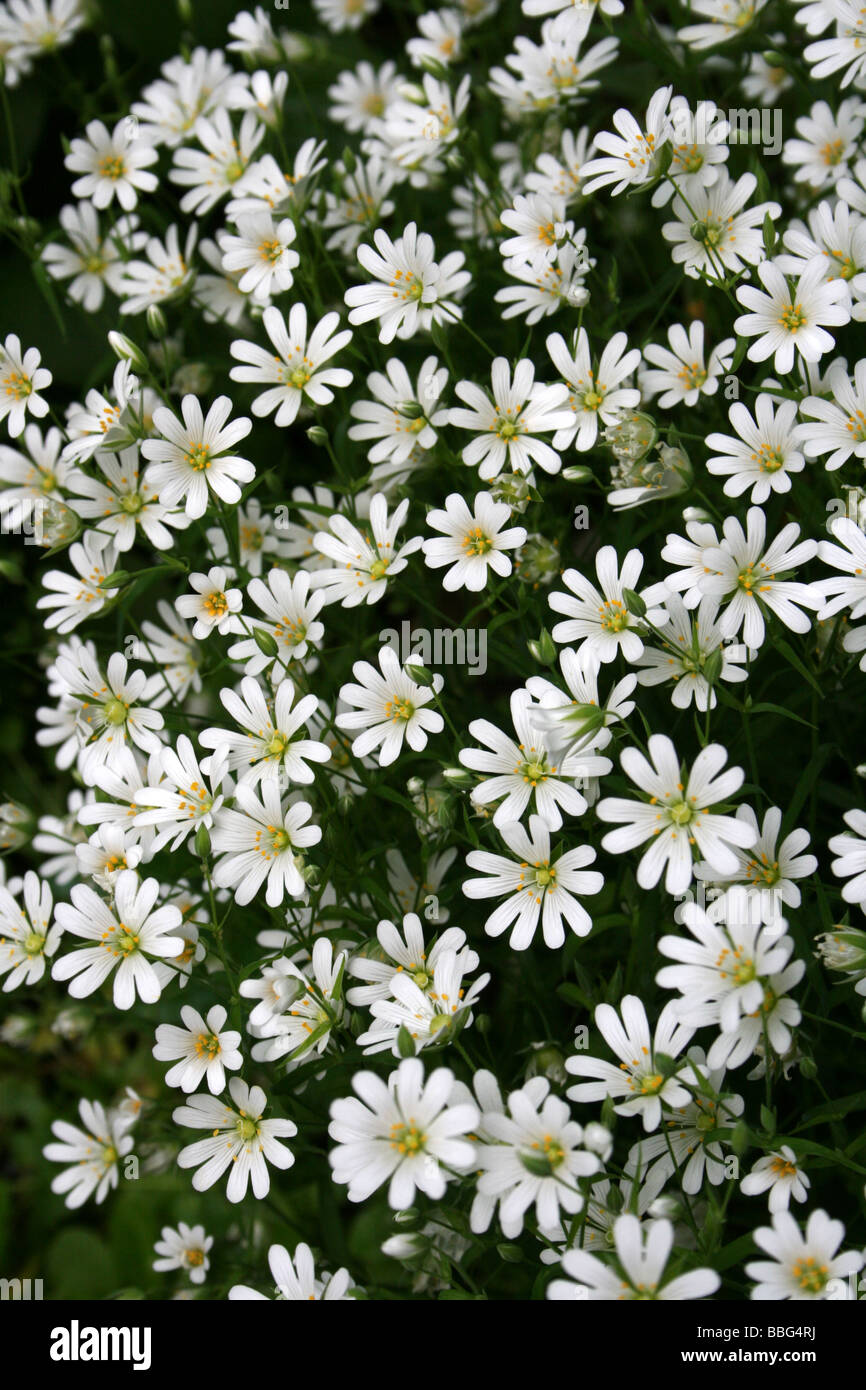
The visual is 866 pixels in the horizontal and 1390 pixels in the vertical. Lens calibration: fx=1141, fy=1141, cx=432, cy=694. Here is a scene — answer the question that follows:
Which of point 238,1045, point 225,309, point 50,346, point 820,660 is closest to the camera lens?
point 238,1045

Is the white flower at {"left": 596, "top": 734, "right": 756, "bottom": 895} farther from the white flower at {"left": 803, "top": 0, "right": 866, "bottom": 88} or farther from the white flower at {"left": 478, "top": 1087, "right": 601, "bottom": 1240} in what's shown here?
the white flower at {"left": 803, "top": 0, "right": 866, "bottom": 88}

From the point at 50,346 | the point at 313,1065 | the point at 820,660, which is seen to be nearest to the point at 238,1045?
the point at 313,1065

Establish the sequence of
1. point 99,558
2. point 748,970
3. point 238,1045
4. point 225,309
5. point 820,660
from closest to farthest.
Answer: point 748,970
point 238,1045
point 820,660
point 99,558
point 225,309

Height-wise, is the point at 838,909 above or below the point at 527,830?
below

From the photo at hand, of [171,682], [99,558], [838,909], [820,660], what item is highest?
[99,558]

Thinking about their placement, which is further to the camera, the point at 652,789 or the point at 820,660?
the point at 820,660

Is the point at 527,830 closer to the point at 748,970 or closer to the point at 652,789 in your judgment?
the point at 652,789

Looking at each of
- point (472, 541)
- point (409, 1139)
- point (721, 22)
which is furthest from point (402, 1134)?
point (721, 22)
